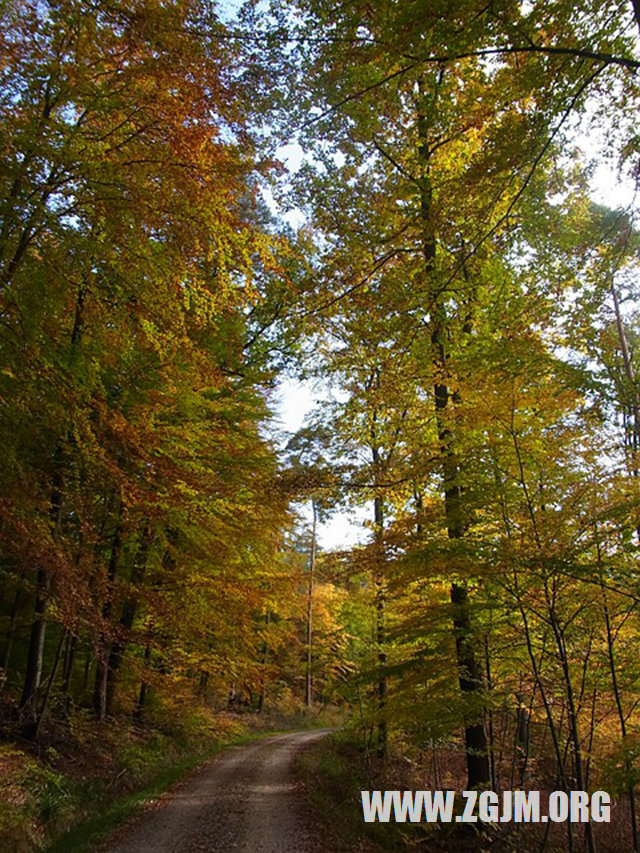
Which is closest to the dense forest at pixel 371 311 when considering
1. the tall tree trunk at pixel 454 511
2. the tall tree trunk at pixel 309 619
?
the tall tree trunk at pixel 454 511

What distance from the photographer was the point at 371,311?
20.5 ft

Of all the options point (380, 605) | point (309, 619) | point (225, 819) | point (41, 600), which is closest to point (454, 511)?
point (380, 605)

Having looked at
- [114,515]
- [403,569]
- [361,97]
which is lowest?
[403,569]

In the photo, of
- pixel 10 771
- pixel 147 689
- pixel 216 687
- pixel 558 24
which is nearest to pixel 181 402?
pixel 10 771

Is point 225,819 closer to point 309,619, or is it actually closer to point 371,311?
point 371,311

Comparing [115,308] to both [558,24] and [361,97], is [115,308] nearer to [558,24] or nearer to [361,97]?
[361,97]

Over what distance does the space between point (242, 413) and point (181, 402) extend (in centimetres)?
266

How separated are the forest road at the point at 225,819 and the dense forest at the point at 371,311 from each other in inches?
71.3

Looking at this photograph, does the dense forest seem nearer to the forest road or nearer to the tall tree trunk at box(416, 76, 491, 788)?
the tall tree trunk at box(416, 76, 491, 788)

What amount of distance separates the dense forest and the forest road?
181cm

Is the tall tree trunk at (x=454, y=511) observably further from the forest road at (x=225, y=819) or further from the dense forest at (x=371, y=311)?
the forest road at (x=225, y=819)

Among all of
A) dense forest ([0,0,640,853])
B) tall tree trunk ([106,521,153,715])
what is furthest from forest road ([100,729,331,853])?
tall tree trunk ([106,521,153,715])

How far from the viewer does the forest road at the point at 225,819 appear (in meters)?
6.08

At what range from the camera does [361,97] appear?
16.0 ft
